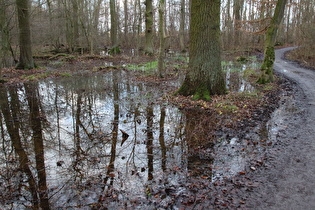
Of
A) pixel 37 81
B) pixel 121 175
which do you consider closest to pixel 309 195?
pixel 121 175

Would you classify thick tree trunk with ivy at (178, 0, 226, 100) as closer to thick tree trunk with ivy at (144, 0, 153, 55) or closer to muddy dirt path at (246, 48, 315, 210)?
muddy dirt path at (246, 48, 315, 210)

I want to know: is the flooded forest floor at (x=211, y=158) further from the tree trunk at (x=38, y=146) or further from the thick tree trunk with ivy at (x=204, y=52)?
the thick tree trunk with ivy at (x=204, y=52)

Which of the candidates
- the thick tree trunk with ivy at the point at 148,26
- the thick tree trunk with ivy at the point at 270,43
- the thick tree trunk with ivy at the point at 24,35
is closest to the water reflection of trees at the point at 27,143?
the thick tree trunk with ivy at the point at 24,35

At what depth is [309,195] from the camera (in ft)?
11.4

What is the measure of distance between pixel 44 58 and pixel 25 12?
9.58 metres

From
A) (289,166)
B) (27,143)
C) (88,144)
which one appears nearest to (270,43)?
(289,166)

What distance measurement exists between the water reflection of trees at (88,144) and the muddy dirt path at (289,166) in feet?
5.01

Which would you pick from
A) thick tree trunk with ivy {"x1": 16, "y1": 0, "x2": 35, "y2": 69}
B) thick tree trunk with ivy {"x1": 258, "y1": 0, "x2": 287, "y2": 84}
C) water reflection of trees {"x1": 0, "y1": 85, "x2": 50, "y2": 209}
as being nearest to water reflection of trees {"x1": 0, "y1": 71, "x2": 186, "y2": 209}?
water reflection of trees {"x1": 0, "y1": 85, "x2": 50, "y2": 209}

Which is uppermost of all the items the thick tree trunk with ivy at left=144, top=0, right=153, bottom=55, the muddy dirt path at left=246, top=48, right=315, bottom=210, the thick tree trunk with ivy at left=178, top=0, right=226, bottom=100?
the thick tree trunk with ivy at left=144, top=0, right=153, bottom=55

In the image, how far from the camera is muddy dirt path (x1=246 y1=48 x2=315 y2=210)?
133 inches

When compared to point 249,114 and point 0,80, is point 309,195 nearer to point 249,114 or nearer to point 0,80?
point 249,114

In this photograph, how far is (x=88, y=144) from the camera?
17.6 feet

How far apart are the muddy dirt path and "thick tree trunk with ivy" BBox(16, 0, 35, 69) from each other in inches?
613

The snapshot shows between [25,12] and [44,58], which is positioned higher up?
[25,12]
